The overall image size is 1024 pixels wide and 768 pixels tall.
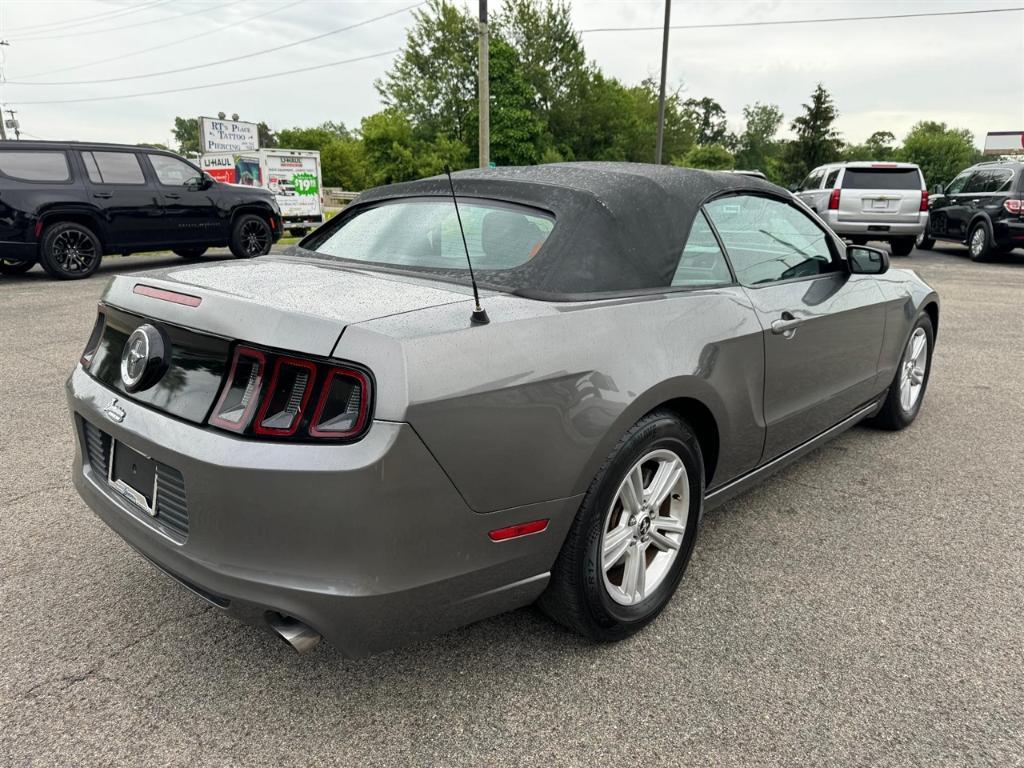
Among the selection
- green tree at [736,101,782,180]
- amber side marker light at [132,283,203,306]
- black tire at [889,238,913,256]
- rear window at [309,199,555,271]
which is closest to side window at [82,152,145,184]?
rear window at [309,199,555,271]

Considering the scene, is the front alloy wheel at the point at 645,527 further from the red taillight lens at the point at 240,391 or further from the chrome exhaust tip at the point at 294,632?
the red taillight lens at the point at 240,391

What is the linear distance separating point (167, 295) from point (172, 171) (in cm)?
1073

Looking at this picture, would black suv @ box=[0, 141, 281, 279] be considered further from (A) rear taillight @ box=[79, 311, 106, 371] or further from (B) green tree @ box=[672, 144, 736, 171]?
(B) green tree @ box=[672, 144, 736, 171]

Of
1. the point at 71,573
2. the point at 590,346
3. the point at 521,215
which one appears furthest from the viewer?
the point at 71,573

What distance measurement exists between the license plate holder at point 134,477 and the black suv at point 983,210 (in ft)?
48.6

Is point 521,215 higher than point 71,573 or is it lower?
higher

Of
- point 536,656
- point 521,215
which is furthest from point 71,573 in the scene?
point 521,215

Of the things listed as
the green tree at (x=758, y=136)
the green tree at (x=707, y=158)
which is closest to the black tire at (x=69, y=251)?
the green tree at (x=707, y=158)

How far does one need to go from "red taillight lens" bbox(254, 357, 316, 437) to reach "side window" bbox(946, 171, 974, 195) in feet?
52.6

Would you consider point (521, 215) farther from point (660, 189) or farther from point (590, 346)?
point (590, 346)

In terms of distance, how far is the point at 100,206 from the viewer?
34.4 ft

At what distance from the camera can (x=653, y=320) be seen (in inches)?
88.8

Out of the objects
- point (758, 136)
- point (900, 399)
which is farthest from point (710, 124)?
point (900, 399)

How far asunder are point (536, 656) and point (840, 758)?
86 cm
